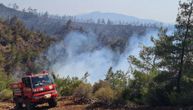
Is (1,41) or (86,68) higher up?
(1,41)

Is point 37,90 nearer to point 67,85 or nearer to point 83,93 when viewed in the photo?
point 83,93

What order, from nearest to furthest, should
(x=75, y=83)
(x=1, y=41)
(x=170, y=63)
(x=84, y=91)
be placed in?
1. (x=170, y=63)
2. (x=84, y=91)
3. (x=75, y=83)
4. (x=1, y=41)

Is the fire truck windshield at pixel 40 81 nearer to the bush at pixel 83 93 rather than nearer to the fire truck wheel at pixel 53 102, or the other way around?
the fire truck wheel at pixel 53 102

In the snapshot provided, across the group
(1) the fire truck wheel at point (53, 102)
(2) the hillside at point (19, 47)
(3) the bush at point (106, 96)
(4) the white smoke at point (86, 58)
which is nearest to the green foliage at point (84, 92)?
(3) the bush at point (106, 96)

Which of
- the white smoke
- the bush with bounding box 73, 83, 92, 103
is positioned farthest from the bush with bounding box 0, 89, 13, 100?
the white smoke

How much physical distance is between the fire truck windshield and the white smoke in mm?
87474

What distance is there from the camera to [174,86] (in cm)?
1827

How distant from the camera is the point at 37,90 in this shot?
2169 cm

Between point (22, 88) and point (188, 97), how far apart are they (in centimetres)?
1015

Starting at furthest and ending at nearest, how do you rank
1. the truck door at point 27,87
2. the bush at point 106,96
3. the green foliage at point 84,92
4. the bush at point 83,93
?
the green foliage at point 84,92, the bush at point 83,93, the truck door at point 27,87, the bush at point 106,96

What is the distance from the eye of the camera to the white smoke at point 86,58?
120m

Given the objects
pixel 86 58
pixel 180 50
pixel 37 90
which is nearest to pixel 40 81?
pixel 37 90

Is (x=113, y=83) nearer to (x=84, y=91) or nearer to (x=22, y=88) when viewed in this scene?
(x=84, y=91)

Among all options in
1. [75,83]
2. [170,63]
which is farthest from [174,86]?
[75,83]
